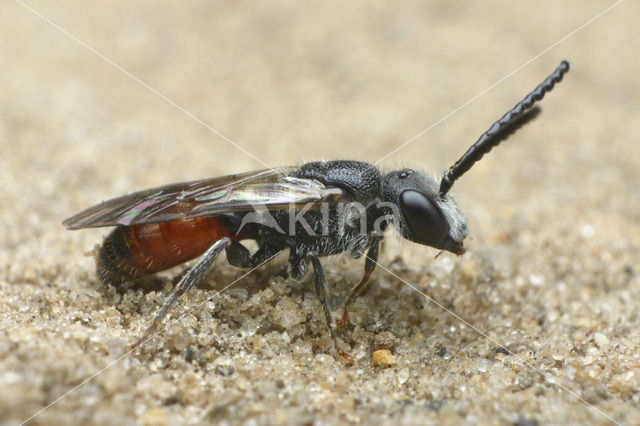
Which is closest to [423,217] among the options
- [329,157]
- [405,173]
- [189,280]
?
[405,173]

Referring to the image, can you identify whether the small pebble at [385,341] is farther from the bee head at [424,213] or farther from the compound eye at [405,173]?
the compound eye at [405,173]

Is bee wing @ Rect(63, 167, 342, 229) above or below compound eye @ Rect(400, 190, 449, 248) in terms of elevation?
above

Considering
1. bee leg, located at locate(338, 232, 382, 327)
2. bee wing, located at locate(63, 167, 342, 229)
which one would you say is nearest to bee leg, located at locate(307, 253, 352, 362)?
bee leg, located at locate(338, 232, 382, 327)

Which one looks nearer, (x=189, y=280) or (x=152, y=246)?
(x=189, y=280)

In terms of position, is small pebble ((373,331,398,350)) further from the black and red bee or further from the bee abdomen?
the bee abdomen

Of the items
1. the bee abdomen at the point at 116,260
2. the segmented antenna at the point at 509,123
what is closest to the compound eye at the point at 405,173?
the segmented antenna at the point at 509,123

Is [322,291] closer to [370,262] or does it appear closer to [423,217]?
[370,262]
